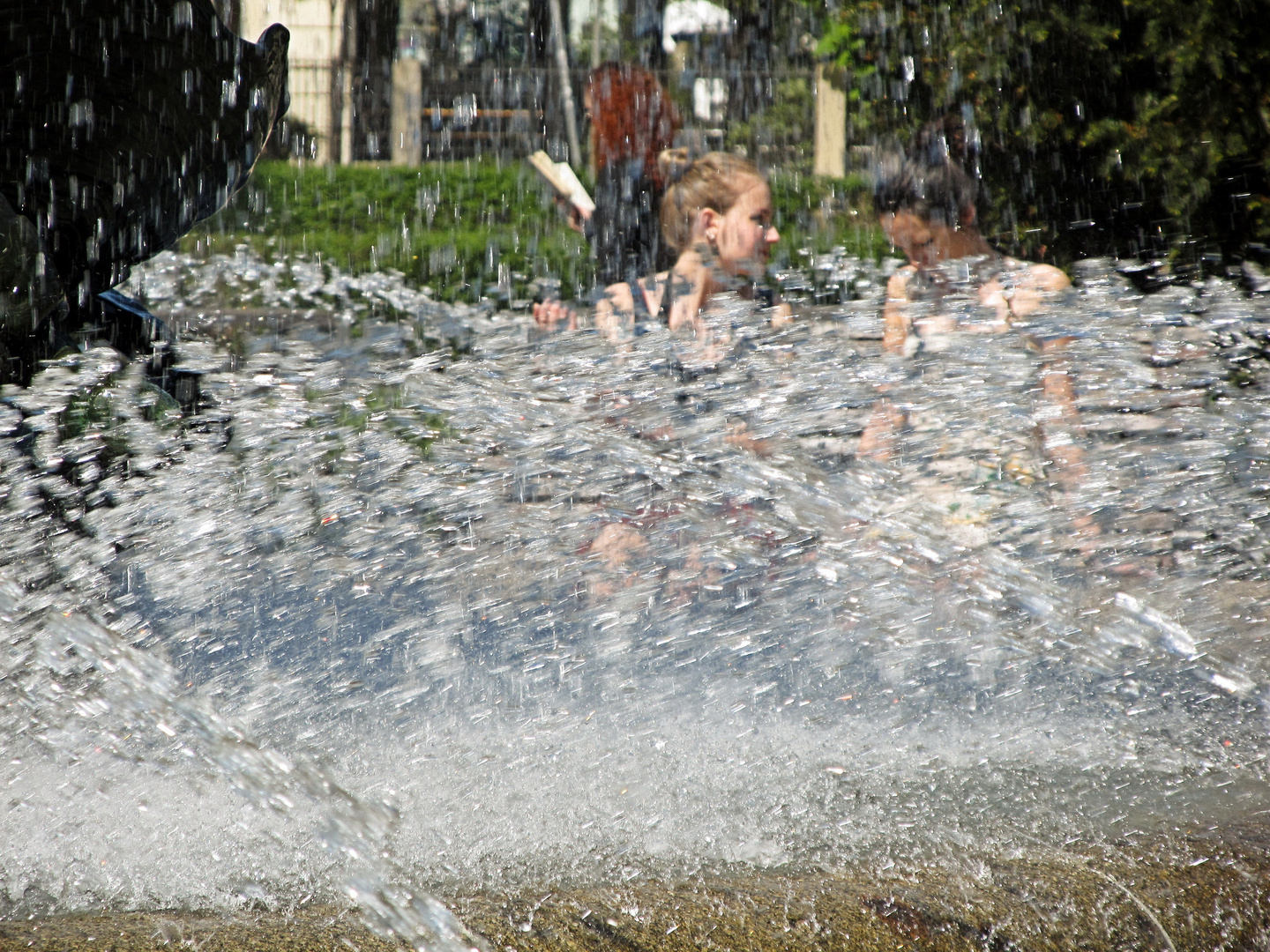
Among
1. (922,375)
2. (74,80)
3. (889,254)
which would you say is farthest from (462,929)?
(889,254)

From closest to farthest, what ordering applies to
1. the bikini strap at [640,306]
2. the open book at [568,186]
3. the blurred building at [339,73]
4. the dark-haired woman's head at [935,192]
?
1. the dark-haired woman's head at [935,192]
2. the bikini strap at [640,306]
3. the open book at [568,186]
4. the blurred building at [339,73]

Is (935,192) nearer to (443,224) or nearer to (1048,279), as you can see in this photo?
(1048,279)

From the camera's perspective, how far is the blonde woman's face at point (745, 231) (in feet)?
7.93

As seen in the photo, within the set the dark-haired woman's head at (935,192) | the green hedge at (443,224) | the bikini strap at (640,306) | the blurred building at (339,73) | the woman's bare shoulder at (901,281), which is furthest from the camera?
the blurred building at (339,73)

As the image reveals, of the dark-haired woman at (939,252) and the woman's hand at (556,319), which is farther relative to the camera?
the woman's hand at (556,319)

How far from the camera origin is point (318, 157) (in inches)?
324

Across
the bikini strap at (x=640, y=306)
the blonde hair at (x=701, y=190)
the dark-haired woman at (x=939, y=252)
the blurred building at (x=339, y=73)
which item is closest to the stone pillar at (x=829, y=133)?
the blurred building at (x=339, y=73)

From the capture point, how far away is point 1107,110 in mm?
3891

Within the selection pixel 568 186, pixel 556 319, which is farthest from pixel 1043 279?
pixel 568 186

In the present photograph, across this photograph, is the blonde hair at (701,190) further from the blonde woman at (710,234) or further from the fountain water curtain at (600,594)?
the fountain water curtain at (600,594)

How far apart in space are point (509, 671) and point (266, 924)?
117 cm

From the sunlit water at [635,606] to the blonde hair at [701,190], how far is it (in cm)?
26

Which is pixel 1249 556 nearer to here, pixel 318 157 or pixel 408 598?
pixel 408 598

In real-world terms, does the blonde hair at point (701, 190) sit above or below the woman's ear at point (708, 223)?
above
